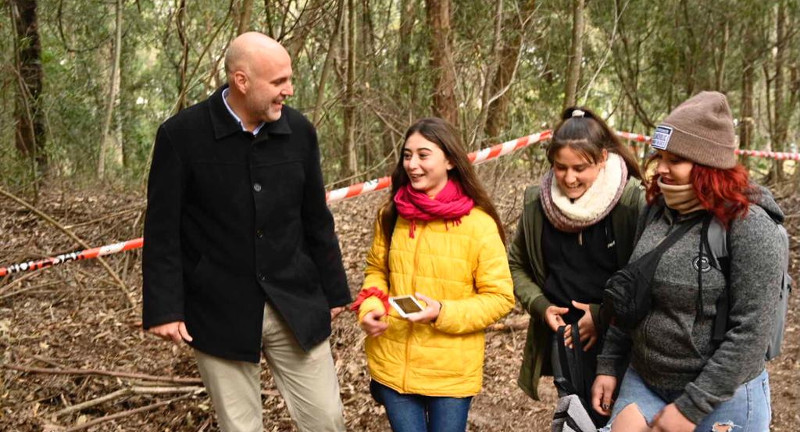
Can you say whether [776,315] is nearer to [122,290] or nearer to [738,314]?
[738,314]

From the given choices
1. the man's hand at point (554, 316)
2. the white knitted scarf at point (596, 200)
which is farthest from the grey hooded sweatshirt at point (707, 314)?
the man's hand at point (554, 316)

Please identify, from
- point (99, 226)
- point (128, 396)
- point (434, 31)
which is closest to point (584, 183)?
point (128, 396)

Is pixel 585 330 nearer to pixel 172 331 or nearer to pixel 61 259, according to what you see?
pixel 172 331

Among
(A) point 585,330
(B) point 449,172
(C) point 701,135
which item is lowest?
(A) point 585,330

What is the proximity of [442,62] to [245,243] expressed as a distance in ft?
19.5

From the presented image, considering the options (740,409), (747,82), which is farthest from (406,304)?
(747,82)

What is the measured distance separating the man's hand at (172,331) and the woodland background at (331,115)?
5.64 ft

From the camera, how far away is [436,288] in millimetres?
3273

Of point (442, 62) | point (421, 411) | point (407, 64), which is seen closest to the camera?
point (421, 411)

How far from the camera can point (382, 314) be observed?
125 inches

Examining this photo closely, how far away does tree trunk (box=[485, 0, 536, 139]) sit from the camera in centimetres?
932

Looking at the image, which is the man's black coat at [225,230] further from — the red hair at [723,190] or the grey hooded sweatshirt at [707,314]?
the red hair at [723,190]

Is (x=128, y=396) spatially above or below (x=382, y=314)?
below

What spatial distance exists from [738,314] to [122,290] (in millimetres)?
5534
